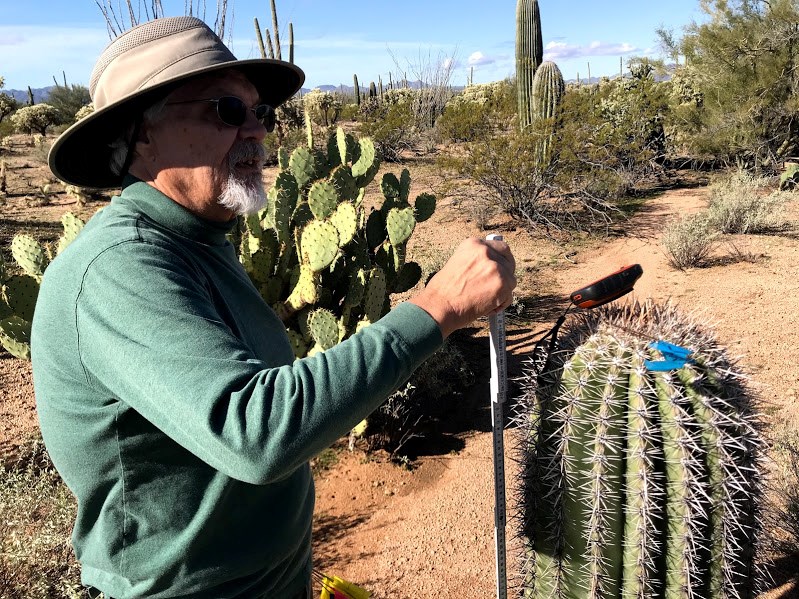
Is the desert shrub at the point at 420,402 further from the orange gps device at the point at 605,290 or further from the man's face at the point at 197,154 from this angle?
the man's face at the point at 197,154

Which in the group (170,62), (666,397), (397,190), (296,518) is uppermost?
(170,62)

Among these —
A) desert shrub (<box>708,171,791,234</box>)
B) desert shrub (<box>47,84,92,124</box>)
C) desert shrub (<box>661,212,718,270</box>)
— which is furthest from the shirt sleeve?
desert shrub (<box>47,84,92,124</box>)

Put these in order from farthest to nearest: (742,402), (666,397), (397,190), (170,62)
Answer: (397,190), (742,402), (666,397), (170,62)

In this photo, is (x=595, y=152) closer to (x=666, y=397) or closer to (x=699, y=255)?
(x=699, y=255)

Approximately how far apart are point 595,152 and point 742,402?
8.62 meters

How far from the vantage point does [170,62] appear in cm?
146

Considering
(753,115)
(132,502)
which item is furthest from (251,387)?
(753,115)

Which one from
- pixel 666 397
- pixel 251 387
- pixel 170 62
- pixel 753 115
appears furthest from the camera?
pixel 753 115

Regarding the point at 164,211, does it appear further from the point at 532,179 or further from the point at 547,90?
the point at 547,90

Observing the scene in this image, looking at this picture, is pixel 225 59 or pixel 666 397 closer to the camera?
pixel 225 59

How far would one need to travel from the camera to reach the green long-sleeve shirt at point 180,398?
1043 millimetres

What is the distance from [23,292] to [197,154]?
3.82m

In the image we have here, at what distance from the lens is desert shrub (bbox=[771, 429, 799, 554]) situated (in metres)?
3.16

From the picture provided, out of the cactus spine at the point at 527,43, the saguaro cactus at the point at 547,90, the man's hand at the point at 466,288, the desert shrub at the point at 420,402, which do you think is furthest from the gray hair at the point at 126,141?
the cactus spine at the point at 527,43
